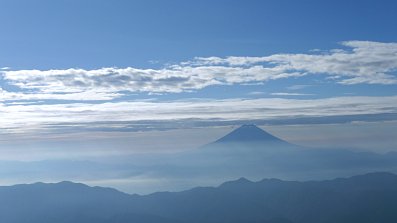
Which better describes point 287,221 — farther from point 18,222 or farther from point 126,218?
point 18,222

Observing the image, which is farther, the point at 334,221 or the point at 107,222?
the point at 107,222

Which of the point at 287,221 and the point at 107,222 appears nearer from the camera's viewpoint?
the point at 287,221

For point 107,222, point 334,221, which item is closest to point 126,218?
point 107,222

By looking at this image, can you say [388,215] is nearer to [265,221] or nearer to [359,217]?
[359,217]

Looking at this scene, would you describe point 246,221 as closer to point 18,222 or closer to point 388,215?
point 388,215

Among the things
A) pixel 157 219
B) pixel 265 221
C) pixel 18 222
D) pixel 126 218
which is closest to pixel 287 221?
pixel 265 221

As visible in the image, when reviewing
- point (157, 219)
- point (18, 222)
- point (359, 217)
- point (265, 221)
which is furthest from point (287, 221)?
point (18, 222)
